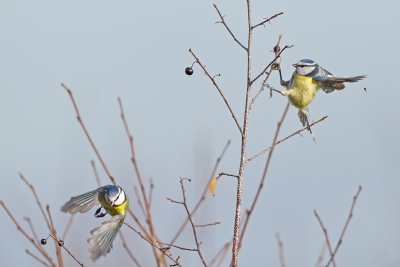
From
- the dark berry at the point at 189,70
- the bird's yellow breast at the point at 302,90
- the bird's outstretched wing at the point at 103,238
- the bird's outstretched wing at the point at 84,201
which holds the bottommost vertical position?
the bird's outstretched wing at the point at 103,238

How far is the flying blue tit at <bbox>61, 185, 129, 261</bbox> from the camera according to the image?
3238 millimetres

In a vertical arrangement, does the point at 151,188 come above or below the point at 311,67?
below

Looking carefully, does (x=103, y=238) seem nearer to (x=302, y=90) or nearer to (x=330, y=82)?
(x=302, y=90)

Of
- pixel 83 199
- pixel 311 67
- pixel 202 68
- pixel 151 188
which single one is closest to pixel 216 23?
pixel 202 68

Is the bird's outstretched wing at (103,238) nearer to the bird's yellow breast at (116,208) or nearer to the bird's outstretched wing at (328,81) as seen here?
the bird's yellow breast at (116,208)

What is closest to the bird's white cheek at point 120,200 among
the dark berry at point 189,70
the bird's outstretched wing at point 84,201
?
the bird's outstretched wing at point 84,201

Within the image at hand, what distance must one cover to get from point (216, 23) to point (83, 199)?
1.60m

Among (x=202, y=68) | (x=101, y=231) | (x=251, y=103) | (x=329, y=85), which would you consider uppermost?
(x=329, y=85)

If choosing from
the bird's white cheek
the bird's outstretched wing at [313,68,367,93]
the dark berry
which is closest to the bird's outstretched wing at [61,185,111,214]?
the bird's white cheek

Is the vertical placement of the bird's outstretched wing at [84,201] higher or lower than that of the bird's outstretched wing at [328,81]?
lower

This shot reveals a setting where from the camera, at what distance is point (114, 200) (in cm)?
360

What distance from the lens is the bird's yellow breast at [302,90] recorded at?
3.39 metres

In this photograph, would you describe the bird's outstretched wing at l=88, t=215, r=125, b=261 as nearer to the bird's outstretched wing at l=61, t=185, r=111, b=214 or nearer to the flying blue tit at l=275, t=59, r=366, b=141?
the bird's outstretched wing at l=61, t=185, r=111, b=214

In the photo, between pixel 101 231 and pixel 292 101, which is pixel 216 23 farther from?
pixel 101 231
